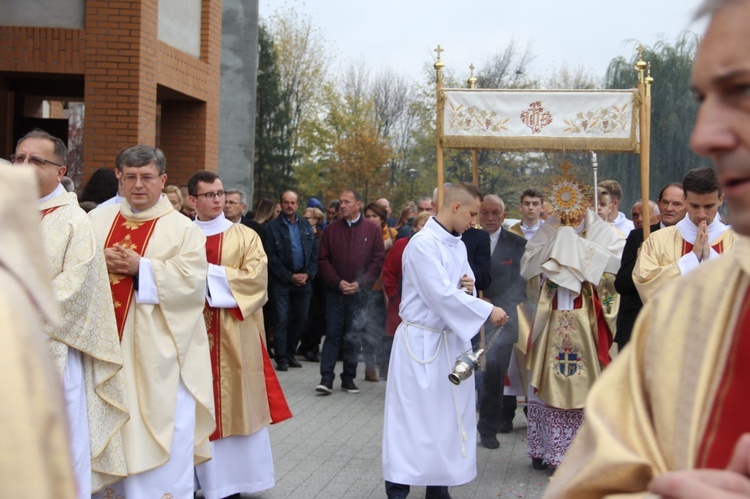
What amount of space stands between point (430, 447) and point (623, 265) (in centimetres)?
185

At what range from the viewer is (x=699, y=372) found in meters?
1.67

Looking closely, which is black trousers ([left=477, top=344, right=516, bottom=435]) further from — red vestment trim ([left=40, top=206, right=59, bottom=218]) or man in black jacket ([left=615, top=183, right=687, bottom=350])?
red vestment trim ([left=40, top=206, right=59, bottom=218])

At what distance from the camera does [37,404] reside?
45.0 inches

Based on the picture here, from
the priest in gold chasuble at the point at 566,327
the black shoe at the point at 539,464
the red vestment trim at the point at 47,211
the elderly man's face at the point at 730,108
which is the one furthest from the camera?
the black shoe at the point at 539,464

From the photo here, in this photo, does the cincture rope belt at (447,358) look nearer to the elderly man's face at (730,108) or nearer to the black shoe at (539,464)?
the black shoe at (539,464)

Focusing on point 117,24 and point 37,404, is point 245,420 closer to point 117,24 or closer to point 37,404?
point 37,404

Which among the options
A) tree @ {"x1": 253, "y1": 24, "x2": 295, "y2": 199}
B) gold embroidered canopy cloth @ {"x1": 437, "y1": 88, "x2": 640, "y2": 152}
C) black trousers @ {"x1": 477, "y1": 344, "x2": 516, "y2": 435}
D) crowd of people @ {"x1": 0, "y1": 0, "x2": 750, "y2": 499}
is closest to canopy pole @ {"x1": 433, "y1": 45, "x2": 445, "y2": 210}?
gold embroidered canopy cloth @ {"x1": 437, "y1": 88, "x2": 640, "y2": 152}

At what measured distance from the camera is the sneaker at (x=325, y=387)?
10969 millimetres

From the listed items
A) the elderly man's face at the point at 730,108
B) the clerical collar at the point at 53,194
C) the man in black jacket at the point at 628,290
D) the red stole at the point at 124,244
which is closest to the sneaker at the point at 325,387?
the man in black jacket at the point at 628,290

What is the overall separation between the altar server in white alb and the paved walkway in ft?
2.11

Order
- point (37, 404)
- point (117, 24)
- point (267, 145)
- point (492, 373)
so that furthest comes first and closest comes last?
point (267, 145) → point (117, 24) → point (492, 373) → point (37, 404)

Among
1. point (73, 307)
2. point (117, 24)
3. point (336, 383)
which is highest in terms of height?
point (117, 24)

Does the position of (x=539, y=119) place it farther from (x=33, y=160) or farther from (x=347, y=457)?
(x=33, y=160)

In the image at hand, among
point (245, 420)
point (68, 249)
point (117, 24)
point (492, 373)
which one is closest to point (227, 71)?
point (117, 24)
